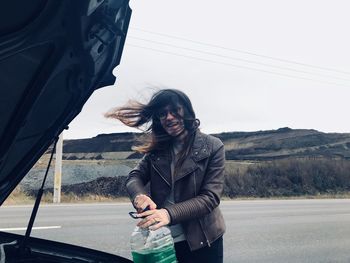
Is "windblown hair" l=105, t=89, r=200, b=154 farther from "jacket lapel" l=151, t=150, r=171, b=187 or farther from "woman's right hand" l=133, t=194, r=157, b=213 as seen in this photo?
"woman's right hand" l=133, t=194, r=157, b=213

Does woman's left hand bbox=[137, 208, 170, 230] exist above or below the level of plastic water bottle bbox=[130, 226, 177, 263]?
above

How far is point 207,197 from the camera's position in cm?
257

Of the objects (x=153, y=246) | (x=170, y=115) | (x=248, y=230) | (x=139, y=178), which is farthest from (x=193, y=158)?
(x=248, y=230)

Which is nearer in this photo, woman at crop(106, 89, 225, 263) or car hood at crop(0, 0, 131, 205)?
car hood at crop(0, 0, 131, 205)

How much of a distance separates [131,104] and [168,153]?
1.44 ft

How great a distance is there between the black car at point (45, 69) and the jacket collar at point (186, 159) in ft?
2.13

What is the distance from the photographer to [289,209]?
1412 centimetres

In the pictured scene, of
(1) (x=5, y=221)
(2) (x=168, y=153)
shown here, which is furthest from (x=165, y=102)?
(1) (x=5, y=221)

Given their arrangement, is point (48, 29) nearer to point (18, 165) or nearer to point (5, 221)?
point (18, 165)

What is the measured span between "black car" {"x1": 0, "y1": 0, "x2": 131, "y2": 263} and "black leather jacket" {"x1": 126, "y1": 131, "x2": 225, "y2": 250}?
0.58 metres

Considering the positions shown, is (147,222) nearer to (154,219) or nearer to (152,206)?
(154,219)

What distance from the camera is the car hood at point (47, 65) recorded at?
158 centimetres

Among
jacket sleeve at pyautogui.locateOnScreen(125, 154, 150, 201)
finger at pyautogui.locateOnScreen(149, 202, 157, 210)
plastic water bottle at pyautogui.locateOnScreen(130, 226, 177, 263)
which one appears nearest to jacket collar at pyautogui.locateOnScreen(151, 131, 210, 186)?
jacket sleeve at pyautogui.locateOnScreen(125, 154, 150, 201)

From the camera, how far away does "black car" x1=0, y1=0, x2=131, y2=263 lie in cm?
158
